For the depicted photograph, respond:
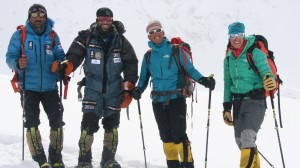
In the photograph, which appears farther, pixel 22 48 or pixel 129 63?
pixel 129 63

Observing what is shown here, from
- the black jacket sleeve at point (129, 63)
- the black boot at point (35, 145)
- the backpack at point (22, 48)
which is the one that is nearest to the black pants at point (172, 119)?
the black jacket sleeve at point (129, 63)

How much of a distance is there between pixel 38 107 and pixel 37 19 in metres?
1.50

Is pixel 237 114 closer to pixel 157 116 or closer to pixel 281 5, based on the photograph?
pixel 157 116

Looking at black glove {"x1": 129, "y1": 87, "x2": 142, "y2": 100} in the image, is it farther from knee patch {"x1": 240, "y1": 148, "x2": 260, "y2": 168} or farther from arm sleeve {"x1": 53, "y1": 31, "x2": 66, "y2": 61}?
knee patch {"x1": 240, "y1": 148, "x2": 260, "y2": 168}

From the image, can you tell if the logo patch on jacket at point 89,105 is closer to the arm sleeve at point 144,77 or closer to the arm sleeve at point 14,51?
the arm sleeve at point 144,77

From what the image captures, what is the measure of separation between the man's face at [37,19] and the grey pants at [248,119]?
354 centimetres

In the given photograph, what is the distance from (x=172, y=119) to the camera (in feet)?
20.1

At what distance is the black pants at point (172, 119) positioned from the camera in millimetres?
6070

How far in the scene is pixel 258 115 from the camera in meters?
5.64

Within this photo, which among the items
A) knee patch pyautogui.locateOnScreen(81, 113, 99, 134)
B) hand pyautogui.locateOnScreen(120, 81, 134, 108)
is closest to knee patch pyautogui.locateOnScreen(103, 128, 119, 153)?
knee patch pyautogui.locateOnScreen(81, 113, 99, 134)

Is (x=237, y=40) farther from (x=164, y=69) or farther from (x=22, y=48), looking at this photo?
(x=22, y=48)

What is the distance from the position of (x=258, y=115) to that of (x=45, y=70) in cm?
359

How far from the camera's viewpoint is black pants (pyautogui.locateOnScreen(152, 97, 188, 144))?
6070mm

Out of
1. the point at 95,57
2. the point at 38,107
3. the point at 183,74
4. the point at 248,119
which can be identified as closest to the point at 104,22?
the point at 95,57
